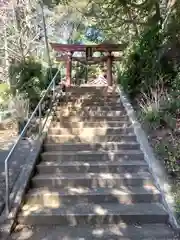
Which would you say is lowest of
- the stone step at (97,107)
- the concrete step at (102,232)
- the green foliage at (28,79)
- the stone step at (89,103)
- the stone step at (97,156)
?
the concrete step at (102,232)

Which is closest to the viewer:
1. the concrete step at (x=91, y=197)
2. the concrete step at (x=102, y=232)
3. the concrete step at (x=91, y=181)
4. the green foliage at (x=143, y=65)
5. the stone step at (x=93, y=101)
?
the concrete step at (x=102, y=232)

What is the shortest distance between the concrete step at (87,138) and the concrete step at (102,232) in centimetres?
252

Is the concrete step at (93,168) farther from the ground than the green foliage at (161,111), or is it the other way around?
the green foliage at (161,111)

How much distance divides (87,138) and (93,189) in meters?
1.92

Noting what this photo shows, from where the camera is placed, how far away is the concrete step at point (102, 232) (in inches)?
138

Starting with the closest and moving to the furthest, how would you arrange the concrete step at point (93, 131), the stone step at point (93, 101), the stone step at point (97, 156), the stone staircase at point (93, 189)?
the stone staircase at point (93, 189) → the stone step at point (97, 156) → the concrete step at point (93, 131) → the stone step at point (93, 101)

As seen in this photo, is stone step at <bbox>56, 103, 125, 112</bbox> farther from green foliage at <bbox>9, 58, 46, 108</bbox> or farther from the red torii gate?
the red torii gate

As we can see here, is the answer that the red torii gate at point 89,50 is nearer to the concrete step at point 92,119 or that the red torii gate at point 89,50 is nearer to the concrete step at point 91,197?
the concrete step at point 92,119

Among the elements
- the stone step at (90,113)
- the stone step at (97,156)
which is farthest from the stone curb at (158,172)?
the stone step at (90,113)

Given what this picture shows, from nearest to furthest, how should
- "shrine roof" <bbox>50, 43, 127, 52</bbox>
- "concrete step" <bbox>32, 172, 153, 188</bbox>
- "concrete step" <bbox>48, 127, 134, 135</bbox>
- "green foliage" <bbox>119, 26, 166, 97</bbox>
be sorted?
"concrete step" <bbox>32, 172, 153, 188</bbox> < "concrete step" <bbox>48, 127, 134, 135</bbox> < "green foliage" <bbox>119, 26, 166, 97</bbox> < "shrine roof" <bbox>50, 43, 127, 52</bbox>

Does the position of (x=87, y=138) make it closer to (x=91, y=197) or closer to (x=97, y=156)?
(x=97, y=156)

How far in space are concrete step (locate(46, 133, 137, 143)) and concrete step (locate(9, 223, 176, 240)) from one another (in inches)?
99.1

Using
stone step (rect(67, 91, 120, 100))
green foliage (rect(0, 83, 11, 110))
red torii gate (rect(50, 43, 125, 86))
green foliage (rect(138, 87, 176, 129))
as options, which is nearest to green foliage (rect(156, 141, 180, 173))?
green foliage (rect(138, 87, 176, 129))

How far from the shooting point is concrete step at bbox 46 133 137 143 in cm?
616
